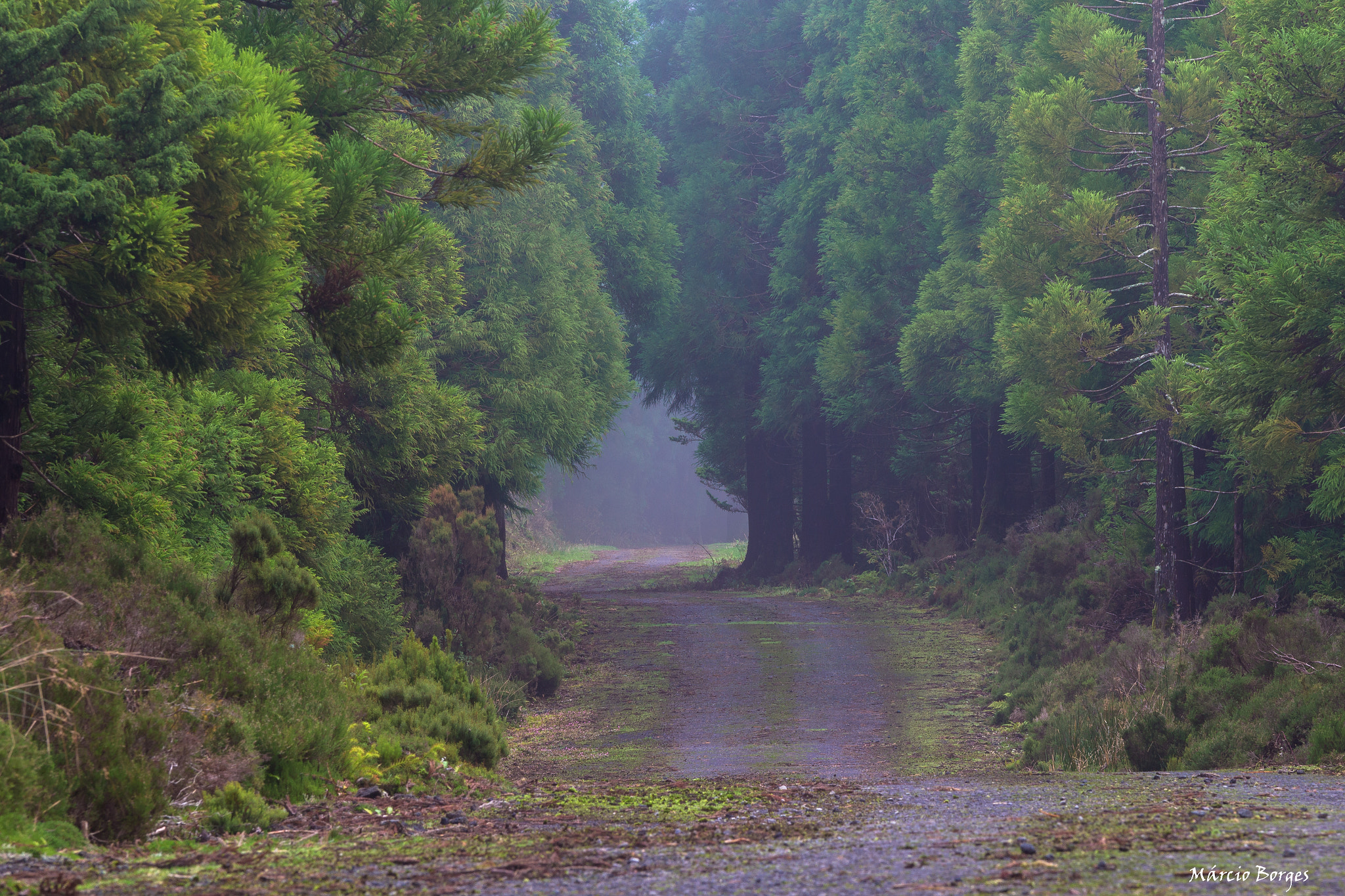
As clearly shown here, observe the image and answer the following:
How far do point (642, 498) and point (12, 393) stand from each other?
91.8 m

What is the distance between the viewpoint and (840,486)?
33312 millimetres

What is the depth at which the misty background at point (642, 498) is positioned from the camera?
88125mm

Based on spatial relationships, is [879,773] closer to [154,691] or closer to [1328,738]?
[1328,738]

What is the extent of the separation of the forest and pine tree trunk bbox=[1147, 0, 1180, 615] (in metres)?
0.06

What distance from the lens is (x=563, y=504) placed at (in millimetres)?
87375

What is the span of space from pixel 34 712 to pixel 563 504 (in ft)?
269

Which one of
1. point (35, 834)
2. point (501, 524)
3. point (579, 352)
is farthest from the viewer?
point (501, 524)

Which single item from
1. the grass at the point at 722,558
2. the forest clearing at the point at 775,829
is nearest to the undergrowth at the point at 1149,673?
the forest clearing at the point at 775,829

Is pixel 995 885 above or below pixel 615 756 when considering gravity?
above

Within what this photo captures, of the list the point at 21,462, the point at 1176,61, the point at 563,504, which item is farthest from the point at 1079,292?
the point at 563,504

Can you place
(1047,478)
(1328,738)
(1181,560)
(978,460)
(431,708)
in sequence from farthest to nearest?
(978,460), (1047,478), (1181,560), (431,708), (1328,738)

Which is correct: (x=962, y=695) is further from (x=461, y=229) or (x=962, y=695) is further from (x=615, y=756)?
(x=461, y=229)

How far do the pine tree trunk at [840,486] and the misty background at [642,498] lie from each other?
50.7 metres

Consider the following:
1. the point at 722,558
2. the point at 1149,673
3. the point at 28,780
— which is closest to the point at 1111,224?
the point at 1149,673
